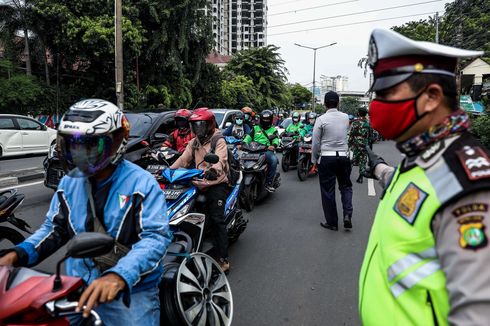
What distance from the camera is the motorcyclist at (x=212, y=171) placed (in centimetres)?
407

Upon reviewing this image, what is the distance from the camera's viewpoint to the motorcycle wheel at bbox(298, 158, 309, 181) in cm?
960

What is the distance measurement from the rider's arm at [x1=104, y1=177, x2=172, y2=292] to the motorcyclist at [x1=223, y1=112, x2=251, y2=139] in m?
7.03

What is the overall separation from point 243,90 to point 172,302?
29426mm

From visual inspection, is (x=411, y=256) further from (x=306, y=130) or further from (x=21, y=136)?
(x=21, y=136)

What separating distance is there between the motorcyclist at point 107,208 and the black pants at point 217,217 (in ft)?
6.92

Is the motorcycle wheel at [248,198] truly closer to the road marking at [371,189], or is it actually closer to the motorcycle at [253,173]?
the motorcycle at [253,173]

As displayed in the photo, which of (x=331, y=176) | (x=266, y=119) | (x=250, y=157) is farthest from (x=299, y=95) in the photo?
(x=331, y=176)

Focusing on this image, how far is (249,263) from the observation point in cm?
444

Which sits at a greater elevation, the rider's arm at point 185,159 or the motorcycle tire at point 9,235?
the rider's arm at point 185,159

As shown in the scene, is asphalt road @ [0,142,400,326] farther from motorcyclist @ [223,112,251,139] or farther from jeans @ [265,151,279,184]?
motorcyclist @ [223,112,251,139]

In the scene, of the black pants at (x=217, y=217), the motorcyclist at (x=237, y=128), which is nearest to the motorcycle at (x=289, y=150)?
the motorcyclist at (x=237, y=128)

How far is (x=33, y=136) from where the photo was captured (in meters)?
13.2

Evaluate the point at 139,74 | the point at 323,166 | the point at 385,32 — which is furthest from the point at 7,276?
the point at 139,74

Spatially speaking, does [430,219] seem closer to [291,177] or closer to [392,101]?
[392,101]
